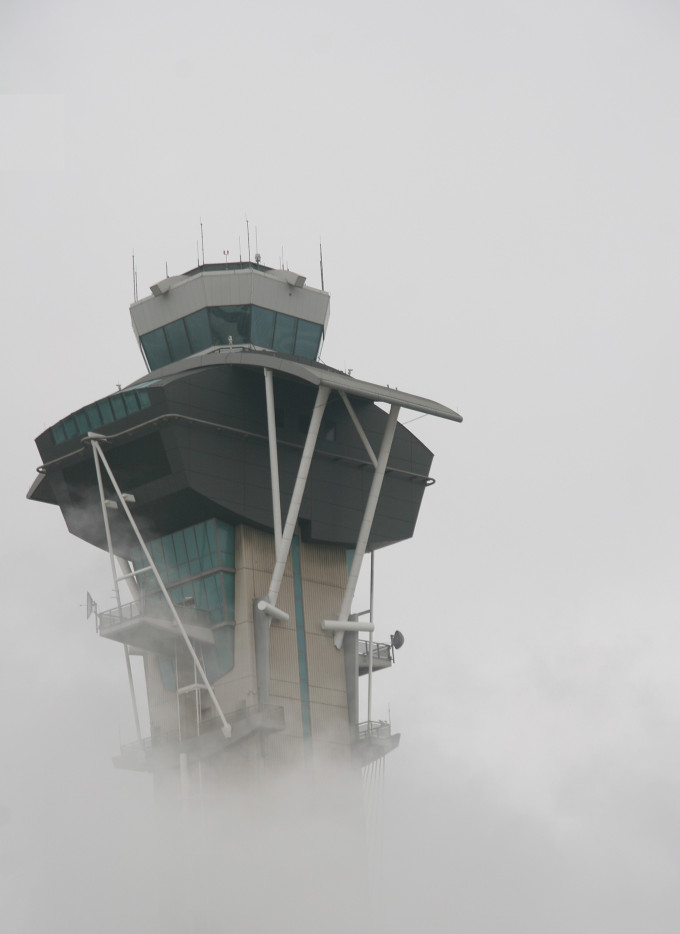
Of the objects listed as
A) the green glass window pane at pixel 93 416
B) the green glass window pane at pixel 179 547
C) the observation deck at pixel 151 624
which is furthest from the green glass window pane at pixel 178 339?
the observation deck at pixel 151 624

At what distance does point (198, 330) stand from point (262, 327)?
311 cm

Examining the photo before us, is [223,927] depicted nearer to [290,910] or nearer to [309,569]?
[290,910]

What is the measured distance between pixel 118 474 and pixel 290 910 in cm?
2101

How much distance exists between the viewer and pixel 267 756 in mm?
75500

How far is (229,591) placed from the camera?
77812mm

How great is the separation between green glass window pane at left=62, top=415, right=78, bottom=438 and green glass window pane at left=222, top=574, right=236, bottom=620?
9739mm

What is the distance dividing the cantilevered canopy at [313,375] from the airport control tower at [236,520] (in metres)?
0.12

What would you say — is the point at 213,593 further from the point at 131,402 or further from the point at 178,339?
the point at 178,339

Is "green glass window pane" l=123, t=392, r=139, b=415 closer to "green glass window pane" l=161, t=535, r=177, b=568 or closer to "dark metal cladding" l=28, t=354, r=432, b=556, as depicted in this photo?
"dark metal cladding" l=28, t=354, r=432, b=556

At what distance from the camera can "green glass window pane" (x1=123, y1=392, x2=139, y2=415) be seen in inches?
3009

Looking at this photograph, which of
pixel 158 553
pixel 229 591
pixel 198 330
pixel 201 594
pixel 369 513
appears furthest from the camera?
pixel 198 330

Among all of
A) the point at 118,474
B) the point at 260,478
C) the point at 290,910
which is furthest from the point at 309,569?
the point at 290,910

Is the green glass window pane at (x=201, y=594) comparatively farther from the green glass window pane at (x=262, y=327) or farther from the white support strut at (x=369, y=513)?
the green glass window pane at (x=262, y=327)

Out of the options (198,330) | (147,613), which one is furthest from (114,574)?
(198,330)
